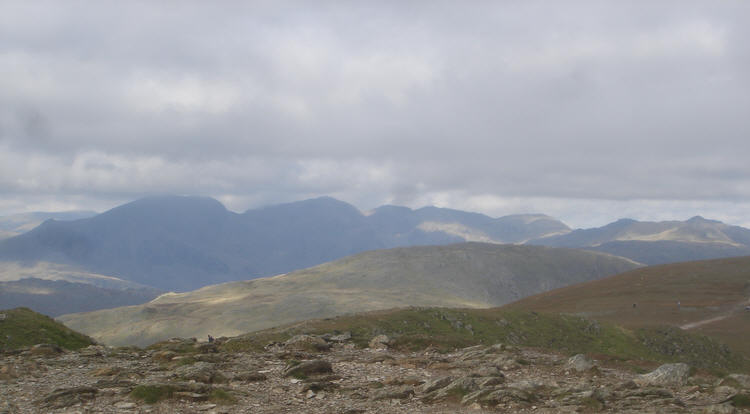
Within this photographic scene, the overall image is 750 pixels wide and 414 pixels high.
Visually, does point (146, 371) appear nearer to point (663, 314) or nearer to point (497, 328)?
point (497, 328)

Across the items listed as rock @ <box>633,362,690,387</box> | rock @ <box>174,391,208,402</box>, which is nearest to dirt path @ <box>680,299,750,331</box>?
rock @ <box>633,362,690,387</box>

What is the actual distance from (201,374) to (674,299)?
107709 millimetres

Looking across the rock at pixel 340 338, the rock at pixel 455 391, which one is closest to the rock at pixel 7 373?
the rock at pixel 340 338

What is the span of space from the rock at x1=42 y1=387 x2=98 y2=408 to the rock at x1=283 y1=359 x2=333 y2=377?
8.31 m

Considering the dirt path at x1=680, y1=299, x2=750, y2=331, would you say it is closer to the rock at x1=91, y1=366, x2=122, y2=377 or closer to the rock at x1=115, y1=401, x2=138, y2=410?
the rock at x1=91, y1=366, x2=122, y2=377

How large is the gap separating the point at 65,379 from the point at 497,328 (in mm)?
50207

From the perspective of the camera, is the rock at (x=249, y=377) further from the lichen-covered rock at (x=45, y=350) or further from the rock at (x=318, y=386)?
the lichen-covered rock at (x=45, y=350)

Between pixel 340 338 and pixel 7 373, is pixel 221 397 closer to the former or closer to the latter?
pixel 7 373

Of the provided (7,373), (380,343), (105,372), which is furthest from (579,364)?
(7,373)

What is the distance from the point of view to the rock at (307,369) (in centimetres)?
2473

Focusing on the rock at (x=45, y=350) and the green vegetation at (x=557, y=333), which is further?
the green vegetation at (x=557, y=333)

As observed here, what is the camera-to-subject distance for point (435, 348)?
3378 cm

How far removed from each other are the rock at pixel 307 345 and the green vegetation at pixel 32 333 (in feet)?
51.8

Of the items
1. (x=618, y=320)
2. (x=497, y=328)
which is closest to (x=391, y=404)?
(x=497, y=328)
